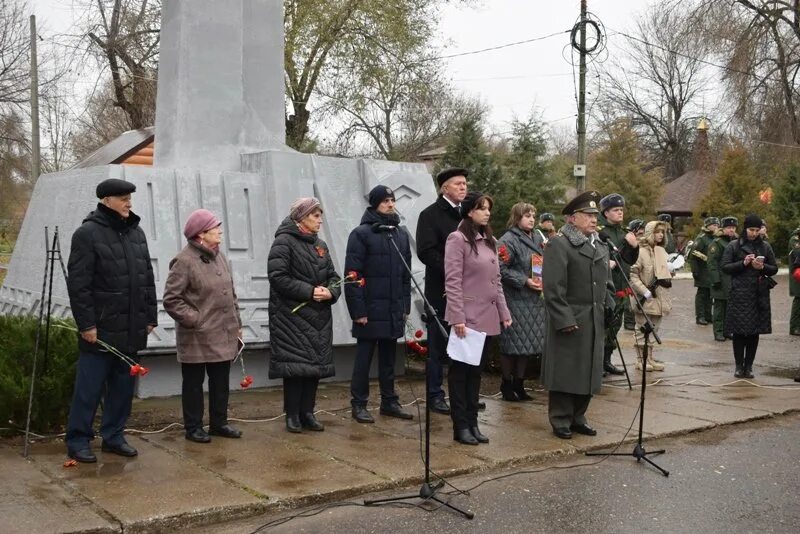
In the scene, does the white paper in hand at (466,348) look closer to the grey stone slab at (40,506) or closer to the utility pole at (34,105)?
the grey stone slab at (40,506)

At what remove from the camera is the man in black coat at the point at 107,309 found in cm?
552

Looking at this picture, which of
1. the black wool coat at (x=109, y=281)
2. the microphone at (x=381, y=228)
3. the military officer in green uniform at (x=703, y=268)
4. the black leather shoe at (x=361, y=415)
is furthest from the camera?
the military officer in green uniform at (x=703, y=268)

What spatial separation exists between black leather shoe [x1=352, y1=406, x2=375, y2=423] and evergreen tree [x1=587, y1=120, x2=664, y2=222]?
113 feet

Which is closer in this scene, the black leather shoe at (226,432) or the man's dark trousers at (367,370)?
the black leather shoe at (226,432)

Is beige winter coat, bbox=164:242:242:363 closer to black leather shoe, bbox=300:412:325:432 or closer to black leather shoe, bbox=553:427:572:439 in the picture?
black leather shoe, bbox=300:412:325:432

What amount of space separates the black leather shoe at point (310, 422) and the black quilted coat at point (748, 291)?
5268 millimetres

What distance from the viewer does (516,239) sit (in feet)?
26.6

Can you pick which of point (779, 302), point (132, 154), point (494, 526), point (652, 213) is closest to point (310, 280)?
point (494, 526)

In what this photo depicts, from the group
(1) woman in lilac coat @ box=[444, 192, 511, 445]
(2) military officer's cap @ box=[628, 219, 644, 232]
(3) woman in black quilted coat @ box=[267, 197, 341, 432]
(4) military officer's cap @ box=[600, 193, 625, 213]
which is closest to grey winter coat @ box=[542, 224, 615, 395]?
(1) woman in lilac coat @ box=[444, 192, 511, 445]

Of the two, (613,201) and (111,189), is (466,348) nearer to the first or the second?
(111,189)

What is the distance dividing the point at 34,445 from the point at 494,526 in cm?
332

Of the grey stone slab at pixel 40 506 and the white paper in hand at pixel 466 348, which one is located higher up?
the white paper in hand at pixel 466 348

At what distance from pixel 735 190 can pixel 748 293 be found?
2925 cm

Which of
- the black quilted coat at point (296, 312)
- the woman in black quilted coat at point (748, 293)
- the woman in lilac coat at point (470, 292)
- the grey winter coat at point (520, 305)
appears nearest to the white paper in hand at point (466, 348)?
Result: the woman in lilac coat at point (470, 292)
